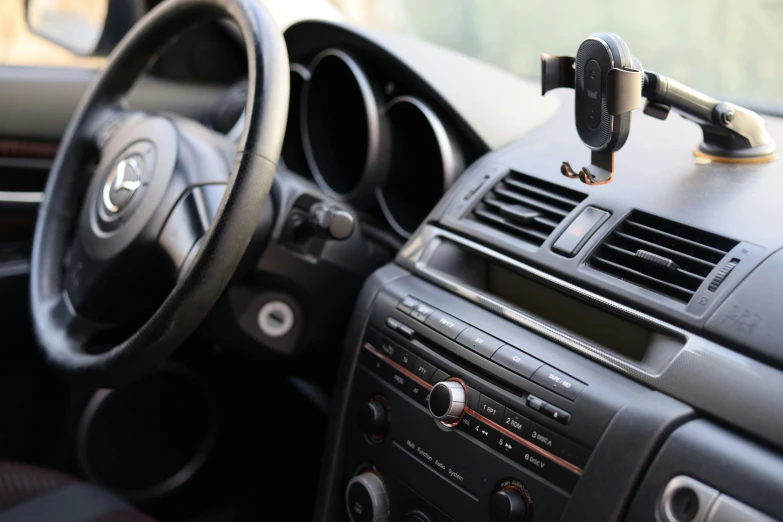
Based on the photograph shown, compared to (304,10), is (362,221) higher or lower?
lower

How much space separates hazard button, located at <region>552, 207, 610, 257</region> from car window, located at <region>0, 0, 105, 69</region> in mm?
1500

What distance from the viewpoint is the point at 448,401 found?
40.8 inches

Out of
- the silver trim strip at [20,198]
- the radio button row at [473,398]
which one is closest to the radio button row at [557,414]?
the radio button row at [473,398]

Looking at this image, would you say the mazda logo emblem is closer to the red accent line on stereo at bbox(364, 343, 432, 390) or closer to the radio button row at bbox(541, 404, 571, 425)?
the red accent line on stereo at bbox(364, 343, 432, 390)

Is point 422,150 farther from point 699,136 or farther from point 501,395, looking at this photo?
point 501,395

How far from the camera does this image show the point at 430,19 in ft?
6.82

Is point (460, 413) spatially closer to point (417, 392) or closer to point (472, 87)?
point (417, 392)

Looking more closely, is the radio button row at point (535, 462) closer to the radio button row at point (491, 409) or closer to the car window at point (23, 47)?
the radio button row at point (491, 409)

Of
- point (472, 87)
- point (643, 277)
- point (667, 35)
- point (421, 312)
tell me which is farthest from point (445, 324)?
point (667, 35)

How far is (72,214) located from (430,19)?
3.45 feet

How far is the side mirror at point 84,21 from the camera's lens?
213 centimetres

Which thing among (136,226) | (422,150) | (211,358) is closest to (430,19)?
(422,150)

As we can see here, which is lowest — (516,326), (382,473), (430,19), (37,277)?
(37,277)

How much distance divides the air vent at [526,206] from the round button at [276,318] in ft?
1.15
